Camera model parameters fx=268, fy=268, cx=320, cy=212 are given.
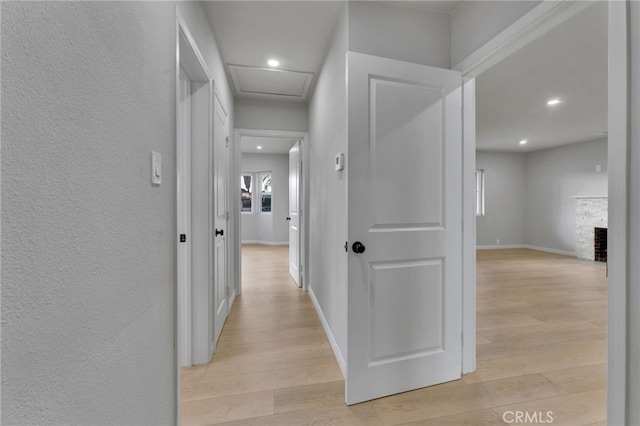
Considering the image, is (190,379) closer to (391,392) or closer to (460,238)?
(391,392)

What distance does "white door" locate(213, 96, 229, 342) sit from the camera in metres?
2.21

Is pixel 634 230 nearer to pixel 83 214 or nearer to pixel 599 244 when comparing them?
pixel 83 214

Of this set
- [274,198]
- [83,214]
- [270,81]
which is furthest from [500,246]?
[83,214]

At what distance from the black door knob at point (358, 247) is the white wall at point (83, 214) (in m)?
0.96

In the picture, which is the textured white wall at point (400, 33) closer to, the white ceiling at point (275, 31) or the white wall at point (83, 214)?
the white ceiling at point (275, 31)

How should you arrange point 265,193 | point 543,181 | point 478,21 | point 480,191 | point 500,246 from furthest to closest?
point 265,193 → point 500,246 → point 480,191 → point 543,181 → point 478,21

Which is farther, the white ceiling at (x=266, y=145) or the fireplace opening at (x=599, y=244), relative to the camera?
the white ceiling at (x=266, y=145)

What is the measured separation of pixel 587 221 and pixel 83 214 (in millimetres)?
8346

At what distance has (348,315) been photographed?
1566 mm

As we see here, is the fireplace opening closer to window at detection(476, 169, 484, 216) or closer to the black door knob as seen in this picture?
window at detection(476, 169, 484, 216)

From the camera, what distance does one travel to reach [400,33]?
181cm

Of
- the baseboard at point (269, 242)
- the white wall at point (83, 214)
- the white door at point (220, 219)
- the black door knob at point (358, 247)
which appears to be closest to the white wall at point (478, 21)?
the black door knob at point (358, 247)

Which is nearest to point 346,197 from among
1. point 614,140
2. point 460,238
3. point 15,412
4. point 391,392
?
point 460,238

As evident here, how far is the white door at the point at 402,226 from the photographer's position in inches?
62.2
